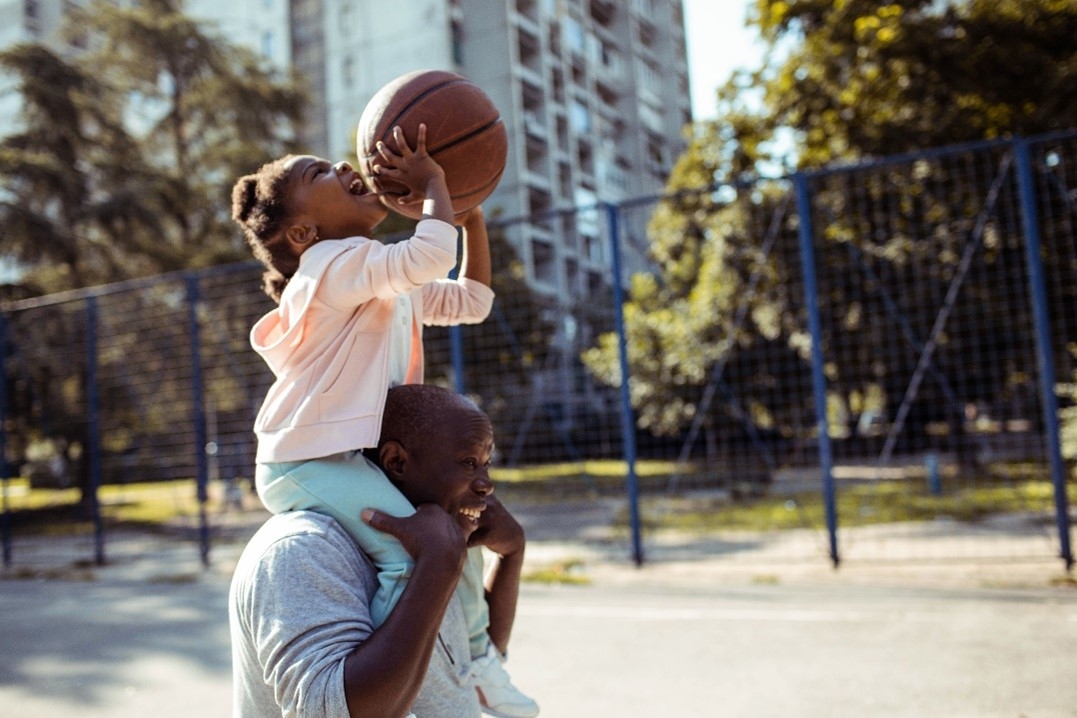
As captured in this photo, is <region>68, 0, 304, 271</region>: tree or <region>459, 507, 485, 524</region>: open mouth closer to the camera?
<region>459, 507, 485, 524</region>: open mouth

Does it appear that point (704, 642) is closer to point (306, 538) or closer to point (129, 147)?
point (306, 538)

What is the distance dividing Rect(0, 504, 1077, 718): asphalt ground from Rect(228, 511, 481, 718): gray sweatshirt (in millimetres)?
2338

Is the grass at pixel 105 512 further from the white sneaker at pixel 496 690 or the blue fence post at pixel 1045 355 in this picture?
the white sneaker at pixel 496 690

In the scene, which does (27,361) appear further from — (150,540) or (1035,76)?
(1035,76)

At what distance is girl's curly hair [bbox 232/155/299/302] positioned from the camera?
155 centimetres

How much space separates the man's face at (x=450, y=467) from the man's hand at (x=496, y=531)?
0.09 meters

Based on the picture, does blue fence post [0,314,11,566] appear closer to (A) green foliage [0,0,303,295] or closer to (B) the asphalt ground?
(B) the asphalt ground

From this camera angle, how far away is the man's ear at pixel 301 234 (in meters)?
1.54

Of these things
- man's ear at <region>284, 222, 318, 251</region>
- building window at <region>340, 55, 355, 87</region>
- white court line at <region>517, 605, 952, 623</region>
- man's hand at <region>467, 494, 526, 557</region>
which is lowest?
white court line at <region>517, 605, 952, 623</region>

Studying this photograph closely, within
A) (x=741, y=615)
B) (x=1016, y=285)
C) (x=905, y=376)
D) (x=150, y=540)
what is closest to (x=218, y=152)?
(x=150, y=540)

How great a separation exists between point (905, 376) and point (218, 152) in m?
13.1

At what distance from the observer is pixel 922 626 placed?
4.51 metres

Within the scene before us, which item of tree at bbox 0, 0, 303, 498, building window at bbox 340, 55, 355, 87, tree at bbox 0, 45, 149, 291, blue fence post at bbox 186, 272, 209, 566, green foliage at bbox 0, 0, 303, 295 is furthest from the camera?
building window at bbox 340, 55, 355, 87

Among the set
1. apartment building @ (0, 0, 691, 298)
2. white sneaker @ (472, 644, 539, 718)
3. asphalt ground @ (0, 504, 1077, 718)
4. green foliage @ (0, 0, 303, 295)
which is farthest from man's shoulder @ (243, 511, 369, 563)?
apartment building @ (0, 0, 691, 298)
